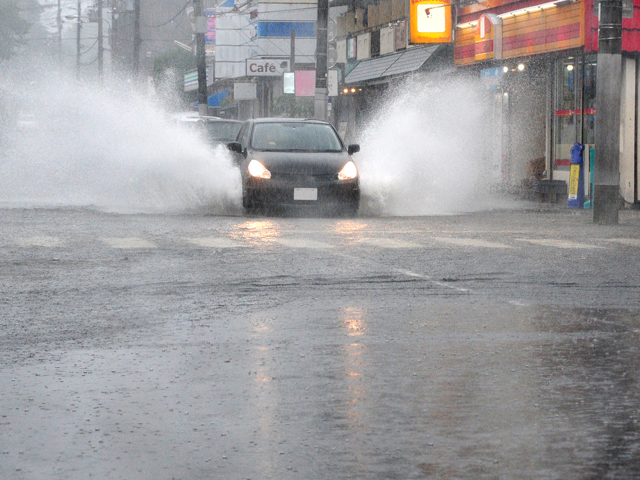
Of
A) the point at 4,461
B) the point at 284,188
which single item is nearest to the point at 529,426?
the point at 4,461

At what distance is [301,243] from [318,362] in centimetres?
723

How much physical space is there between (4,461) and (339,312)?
4.27 m

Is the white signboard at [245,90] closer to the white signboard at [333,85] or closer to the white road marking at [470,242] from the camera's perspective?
the white signboard at [333,85]

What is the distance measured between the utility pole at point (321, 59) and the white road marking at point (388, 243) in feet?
51.9

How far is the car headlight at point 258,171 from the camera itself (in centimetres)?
1906

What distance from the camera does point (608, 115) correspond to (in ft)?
60.3

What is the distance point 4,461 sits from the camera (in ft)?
Answer: 16.5

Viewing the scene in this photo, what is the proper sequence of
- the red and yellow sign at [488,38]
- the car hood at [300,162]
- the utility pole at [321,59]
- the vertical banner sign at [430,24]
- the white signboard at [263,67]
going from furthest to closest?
the white signboard at [263,67]
the vertical banner sign at [430,24]
the utility pole at [321,59]
the red and yellow sign at [488,38]
the car hood at [300,162]

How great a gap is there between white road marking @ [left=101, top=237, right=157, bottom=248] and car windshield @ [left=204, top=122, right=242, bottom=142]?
35.0 ft

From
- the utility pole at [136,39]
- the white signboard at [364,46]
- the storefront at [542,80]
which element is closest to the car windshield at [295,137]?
the storefront at [542,80]

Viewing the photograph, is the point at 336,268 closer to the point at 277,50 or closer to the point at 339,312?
the point at 339,312

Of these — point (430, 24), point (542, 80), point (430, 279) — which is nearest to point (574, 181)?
point (542, 80)

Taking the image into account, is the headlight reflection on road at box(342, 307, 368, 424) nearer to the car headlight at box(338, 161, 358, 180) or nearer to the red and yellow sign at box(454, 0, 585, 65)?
the car headlight at box(338, 161, 358, 180)

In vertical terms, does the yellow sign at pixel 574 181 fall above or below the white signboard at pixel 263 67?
below
